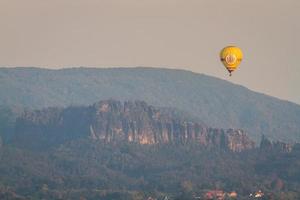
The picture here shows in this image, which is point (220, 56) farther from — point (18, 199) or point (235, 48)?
point (18, 199)

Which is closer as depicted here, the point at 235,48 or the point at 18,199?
the point at 235,48

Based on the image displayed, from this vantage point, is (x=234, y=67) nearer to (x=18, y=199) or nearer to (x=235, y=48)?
(x=235, y=48)

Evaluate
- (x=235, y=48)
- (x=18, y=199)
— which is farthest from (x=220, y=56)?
(x=18, y=199)

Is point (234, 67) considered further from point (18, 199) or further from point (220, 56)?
point (18, 199)

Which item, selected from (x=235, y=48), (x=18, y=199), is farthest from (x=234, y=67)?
(x=18, y=199)

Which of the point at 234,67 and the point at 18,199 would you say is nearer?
the point at 234,67
